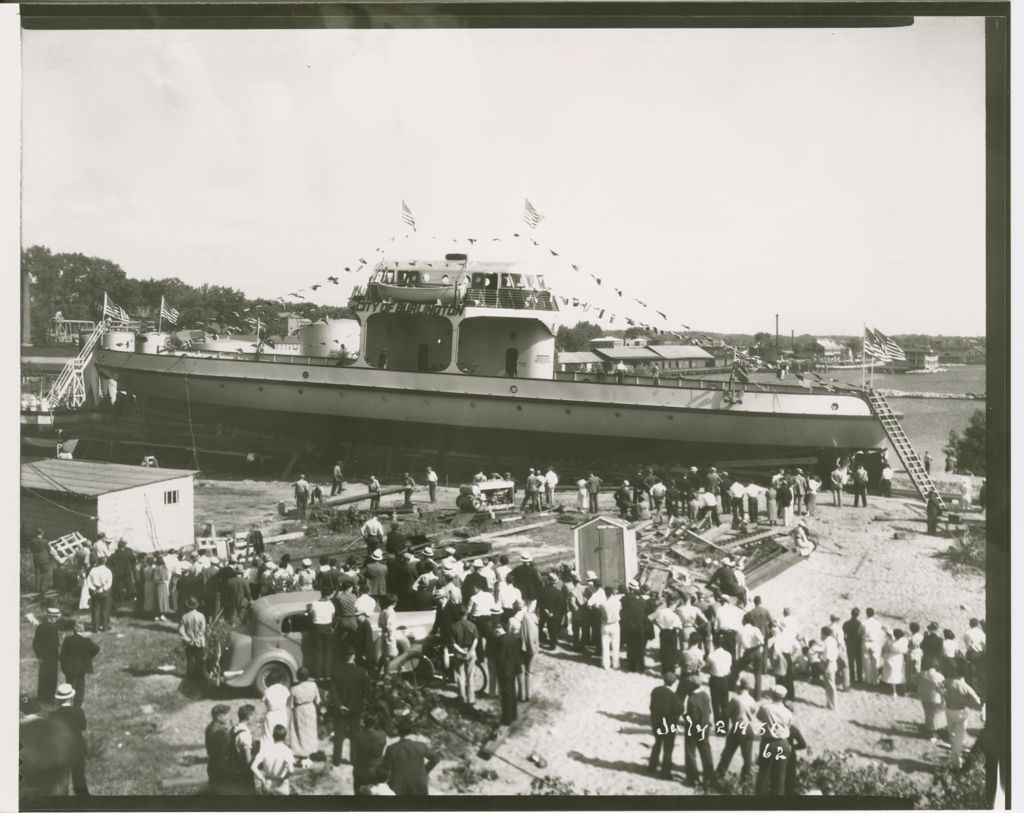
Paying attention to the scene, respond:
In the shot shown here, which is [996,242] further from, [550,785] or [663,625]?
[550,785]

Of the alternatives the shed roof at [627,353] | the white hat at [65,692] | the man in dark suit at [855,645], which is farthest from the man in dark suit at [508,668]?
the shed roof at [627,353]

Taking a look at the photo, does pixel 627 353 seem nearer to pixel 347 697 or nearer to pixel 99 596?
pixel 347 697

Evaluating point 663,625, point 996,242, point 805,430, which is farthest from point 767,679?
point 805,430

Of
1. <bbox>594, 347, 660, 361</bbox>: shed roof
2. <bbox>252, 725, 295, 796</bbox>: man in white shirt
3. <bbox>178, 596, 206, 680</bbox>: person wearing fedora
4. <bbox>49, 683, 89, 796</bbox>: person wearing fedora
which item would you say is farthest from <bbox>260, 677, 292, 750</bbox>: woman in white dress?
<bbox>594, 347, 660, 361</bbox>: shed roof

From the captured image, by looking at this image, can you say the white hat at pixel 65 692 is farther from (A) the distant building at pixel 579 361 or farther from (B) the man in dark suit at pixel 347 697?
(A) the distant building at pixel 579 361

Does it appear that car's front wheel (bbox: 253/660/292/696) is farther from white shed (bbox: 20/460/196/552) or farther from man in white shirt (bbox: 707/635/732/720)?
man in white shirt (bbox: 707/635/732/720)

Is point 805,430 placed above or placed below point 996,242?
below

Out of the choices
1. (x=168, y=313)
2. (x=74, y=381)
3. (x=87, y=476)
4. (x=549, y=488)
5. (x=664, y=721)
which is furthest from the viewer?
(x=168, y=313)

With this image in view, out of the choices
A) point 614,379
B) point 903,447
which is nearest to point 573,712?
point 903,447
